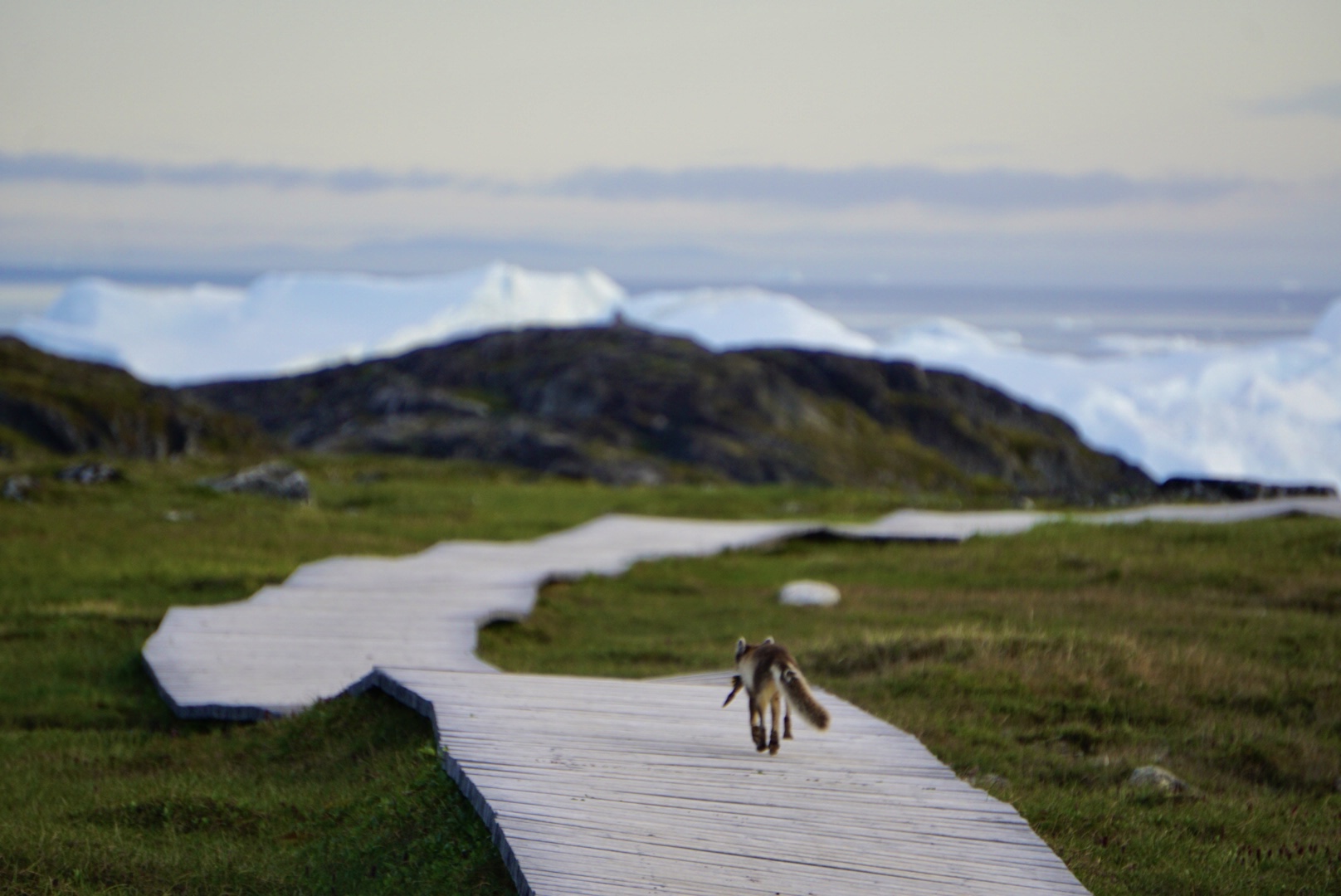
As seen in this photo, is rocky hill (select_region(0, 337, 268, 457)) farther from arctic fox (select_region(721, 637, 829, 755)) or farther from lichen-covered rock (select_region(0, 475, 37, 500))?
arctic fox (select_region(721, 637, 829, 755))

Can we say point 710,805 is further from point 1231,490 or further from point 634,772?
point 1231,490

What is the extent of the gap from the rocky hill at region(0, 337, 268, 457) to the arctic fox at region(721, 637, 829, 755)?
6108 centimetres

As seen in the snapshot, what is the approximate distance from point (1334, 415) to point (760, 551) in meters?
174

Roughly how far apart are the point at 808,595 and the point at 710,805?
12.2 m

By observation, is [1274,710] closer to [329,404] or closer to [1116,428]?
[329,404]

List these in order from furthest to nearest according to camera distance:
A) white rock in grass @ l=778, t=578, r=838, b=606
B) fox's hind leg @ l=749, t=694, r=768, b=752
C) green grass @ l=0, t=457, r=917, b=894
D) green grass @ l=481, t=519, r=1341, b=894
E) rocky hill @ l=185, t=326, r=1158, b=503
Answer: rocky hill @ l=185, t=326, r=1158, b=503
white rock in grass @ l=778, t=578, r=838, b=606
green grass @ l=481, t=519, r=1341, b=894
fox's hind leg @ l=749, t=694, r=768, b=752
green grass @ l=0, t=457, r=917, b=894

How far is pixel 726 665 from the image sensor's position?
49.0 ft

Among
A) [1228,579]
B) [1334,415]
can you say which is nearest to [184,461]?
[1228,579]

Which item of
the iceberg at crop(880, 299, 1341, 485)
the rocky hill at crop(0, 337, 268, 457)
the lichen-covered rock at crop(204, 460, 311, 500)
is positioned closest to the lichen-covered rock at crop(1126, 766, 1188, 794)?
the lichen-covered rock at crop(204, 460, 311, 500)

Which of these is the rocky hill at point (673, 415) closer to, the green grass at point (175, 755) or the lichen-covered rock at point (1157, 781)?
the green grass at point (175, 755)

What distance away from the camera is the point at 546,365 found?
12575 cm

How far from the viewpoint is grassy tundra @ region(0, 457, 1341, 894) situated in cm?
848

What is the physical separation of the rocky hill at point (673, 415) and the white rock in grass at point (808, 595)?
4966 cm

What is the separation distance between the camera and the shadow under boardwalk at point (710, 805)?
7016 mm
